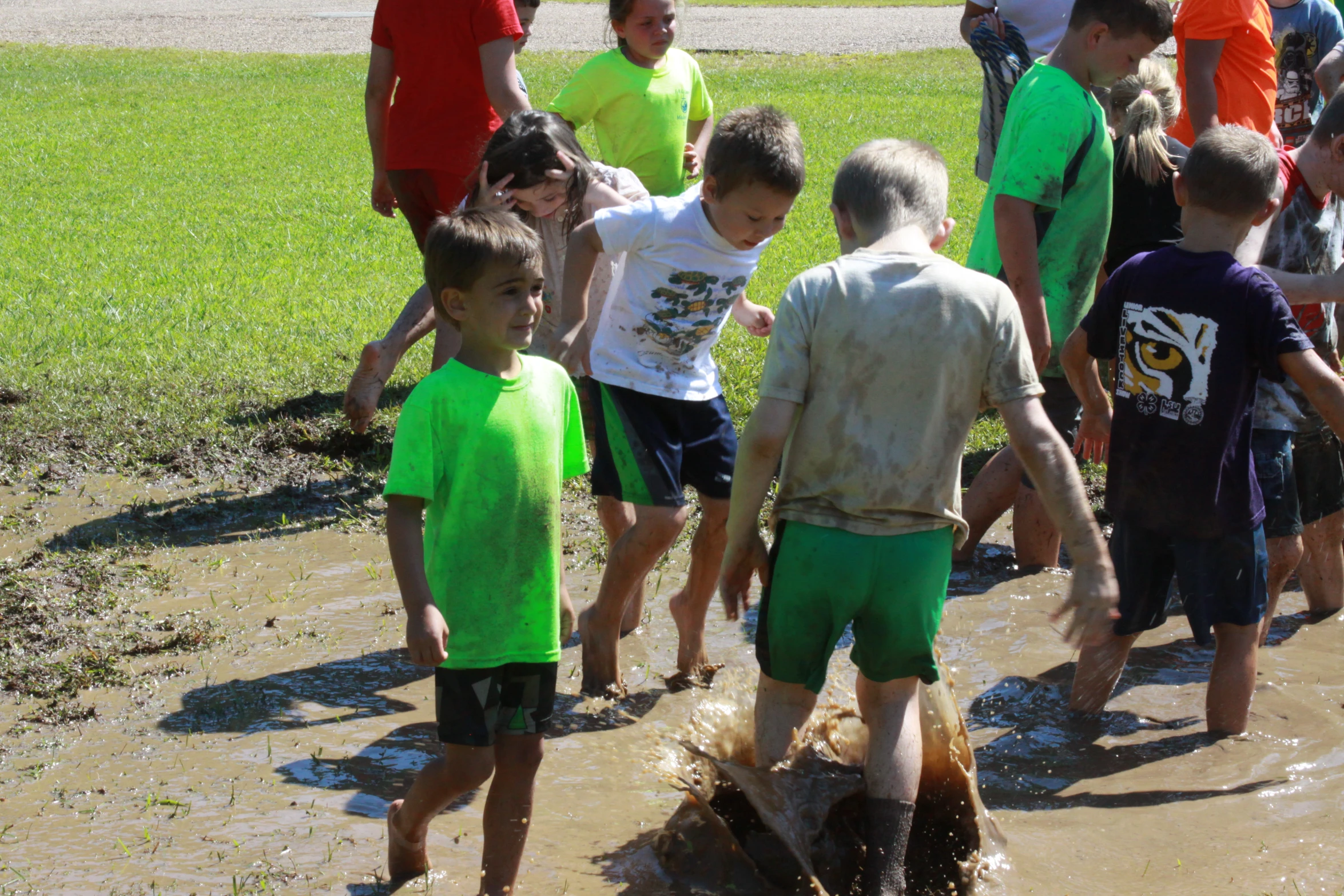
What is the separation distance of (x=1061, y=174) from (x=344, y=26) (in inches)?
1125

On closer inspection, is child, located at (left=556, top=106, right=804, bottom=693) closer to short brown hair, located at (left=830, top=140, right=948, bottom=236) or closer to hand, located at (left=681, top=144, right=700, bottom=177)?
short brown hair, located at (left=830, top=140, right=948, bottom=236)

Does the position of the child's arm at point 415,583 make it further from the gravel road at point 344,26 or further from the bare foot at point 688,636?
the gravel road at point 344,26

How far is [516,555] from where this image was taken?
10.1 ft

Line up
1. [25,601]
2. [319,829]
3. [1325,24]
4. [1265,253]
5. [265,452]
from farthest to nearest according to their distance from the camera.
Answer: [1325,24] → [265,452] → [25,601] → [1265,253] → [319,829]

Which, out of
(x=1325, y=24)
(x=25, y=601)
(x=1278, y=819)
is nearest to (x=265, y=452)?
(x=25, y=601)

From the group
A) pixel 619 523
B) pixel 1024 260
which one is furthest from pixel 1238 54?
pixel 619 523

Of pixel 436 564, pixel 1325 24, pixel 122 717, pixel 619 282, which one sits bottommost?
pixel 122 717

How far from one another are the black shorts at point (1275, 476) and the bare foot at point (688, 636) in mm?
1804

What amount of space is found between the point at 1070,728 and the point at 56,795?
2.92m

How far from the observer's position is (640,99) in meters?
5.85

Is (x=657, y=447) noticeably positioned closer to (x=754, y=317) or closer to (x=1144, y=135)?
(x=754, y=317)

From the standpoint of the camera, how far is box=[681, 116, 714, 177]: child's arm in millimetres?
6090

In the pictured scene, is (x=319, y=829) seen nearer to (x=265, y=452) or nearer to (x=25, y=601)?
(x=25, y=601)

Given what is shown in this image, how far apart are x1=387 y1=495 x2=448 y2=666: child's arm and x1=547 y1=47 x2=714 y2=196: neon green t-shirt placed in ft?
10.6
